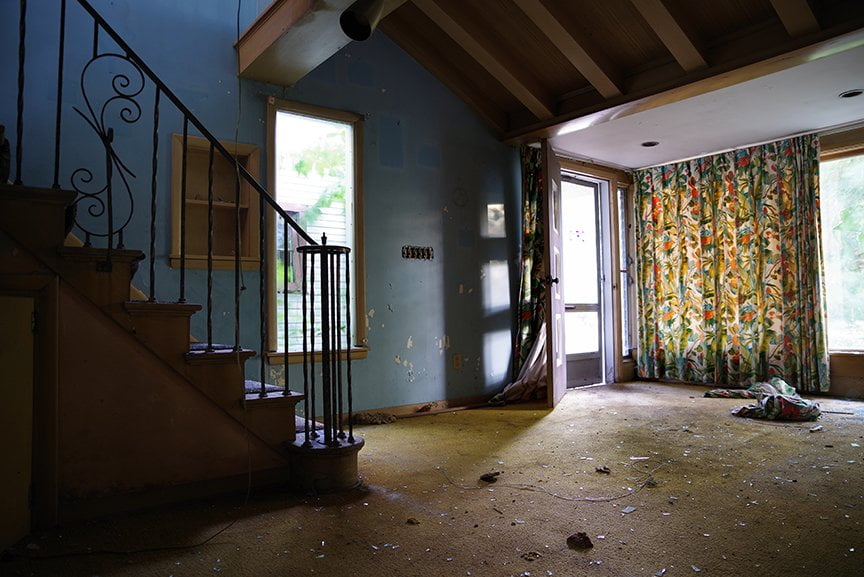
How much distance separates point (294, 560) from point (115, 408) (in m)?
0.93

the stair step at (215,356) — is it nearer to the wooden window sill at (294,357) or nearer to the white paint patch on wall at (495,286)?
the wooden window sill at (294,357)

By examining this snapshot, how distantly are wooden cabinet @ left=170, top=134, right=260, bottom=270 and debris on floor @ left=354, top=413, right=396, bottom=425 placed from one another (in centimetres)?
126

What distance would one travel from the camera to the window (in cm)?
374

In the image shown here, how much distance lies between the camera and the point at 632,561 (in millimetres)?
1746

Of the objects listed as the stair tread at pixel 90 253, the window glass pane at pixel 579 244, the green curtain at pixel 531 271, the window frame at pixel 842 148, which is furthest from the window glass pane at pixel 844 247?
the stair tread at pixel 90 253

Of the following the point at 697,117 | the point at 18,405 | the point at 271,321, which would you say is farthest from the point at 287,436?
the point at 697,117

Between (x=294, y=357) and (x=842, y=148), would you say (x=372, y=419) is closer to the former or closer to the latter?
(x=294, y=357)

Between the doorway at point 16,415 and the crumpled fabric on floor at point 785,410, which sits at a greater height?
the doorway at point 16,415

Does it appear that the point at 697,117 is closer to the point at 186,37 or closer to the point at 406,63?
the point at 406,63

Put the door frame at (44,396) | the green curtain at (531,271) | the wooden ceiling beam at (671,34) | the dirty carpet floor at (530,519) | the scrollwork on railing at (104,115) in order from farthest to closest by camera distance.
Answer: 1. the green curtain at (531,271)
2. the wooden ceiling beam at (671,34)
3. the scrollwork on railing at (104,115)
4. the door frame at (44,396)
5. the dirty carpet floor at (530,519)

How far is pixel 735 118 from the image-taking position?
4.57 metres

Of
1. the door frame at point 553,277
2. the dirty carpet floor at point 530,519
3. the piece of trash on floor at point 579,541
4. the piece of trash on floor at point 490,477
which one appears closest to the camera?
the dirty carpet floor at point 530,519

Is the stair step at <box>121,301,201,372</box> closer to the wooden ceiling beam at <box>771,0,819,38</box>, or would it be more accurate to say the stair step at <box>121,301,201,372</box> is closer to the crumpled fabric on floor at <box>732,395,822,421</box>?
the wooden ceiling beam at <box>771,0,819,38</box>

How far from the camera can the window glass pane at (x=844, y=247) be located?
4.81 m
